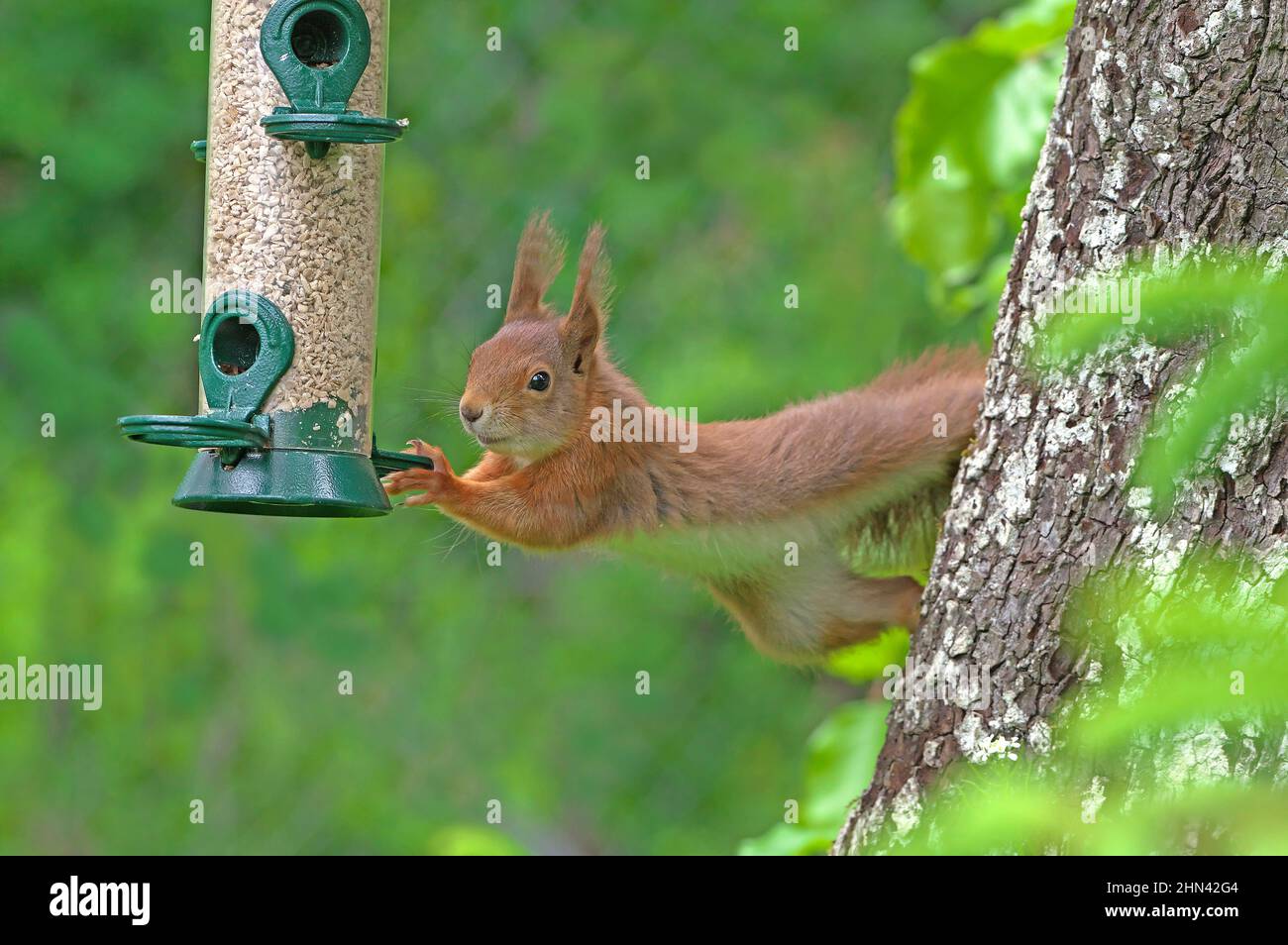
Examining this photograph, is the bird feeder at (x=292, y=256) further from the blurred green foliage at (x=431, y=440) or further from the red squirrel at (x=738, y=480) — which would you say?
the blurred green foliage at (x=431, y=440)

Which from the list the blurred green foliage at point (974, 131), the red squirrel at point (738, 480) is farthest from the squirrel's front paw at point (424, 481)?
the blurred green foliage at point (974, 131)

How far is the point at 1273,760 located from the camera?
2184 mm

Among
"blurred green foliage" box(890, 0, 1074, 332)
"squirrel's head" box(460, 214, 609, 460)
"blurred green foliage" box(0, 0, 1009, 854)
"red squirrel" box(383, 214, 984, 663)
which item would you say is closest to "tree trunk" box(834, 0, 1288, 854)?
"red squirrel" box(383, 214, 984, 663)

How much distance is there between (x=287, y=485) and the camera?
118 inches

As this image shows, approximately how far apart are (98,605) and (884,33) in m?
4.52

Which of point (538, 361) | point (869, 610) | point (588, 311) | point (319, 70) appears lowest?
point (869, 610)

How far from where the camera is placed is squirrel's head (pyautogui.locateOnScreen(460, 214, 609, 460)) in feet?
11.6

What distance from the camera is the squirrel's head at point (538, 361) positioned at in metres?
3.55

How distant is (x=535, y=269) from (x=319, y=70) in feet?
2.94

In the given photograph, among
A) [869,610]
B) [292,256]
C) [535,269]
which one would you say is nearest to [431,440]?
[535,269]

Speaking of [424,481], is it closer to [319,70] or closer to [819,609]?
[319,70]

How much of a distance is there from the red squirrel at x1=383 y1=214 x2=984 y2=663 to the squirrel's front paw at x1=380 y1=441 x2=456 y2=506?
0.01m

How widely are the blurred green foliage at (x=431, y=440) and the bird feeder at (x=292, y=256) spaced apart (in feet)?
11.5

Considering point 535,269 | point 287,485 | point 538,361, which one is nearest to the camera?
point 287,485
